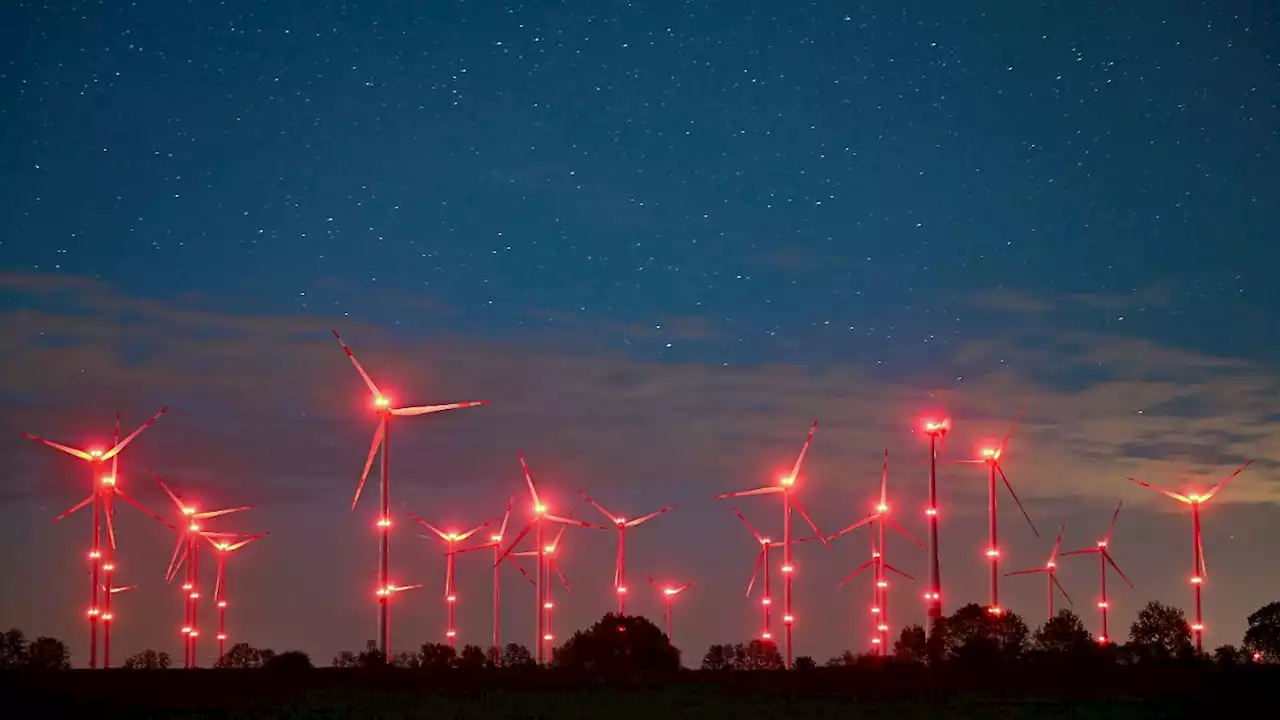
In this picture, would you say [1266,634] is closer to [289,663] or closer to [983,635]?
[983,635]

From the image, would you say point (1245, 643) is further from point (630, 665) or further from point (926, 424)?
point (630, 665)

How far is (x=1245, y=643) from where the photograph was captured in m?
166

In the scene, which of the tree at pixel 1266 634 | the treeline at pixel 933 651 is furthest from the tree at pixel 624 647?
the tree at pixel 1266 634

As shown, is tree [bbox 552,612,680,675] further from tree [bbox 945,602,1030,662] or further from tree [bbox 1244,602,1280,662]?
tree [bbox 1244,602,1280,662]

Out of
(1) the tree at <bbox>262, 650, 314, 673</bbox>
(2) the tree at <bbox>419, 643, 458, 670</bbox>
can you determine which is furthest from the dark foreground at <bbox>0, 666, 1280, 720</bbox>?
(2) the tree at <bbox>419, 643, 458, 670</bbox>

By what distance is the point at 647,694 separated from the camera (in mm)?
99750

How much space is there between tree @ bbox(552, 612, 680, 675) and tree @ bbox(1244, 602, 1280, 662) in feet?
183

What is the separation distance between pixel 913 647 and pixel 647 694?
4765cm

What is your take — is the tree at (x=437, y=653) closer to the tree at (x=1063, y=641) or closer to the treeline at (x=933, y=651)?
the treeline at (x=933, y=651)

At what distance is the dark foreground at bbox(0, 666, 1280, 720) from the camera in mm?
88438

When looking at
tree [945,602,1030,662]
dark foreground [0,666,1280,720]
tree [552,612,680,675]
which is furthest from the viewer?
tree [552,612,680,675]

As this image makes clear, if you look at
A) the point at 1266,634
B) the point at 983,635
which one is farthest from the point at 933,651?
the point at 1266,634

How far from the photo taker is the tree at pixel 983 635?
128 metres

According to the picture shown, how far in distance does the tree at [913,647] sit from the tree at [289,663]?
1773 inches
